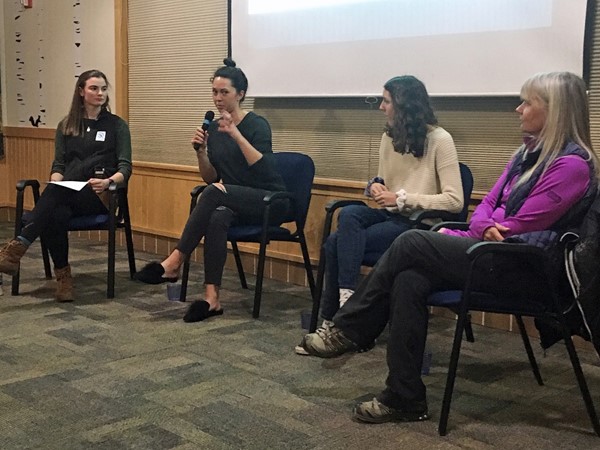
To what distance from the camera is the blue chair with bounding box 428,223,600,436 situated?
2.04 m

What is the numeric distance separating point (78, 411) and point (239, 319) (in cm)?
116

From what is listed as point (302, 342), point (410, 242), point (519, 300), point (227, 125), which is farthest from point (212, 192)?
point (519, 300)

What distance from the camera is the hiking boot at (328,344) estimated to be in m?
2.67

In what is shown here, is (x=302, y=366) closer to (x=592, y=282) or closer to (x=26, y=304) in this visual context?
(x=592, y=282)

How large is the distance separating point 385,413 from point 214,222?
1.37 m

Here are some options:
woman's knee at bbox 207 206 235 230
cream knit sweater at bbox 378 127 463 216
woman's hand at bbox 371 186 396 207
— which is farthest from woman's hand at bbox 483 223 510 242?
woman's knee at bbox 207 206 235 230

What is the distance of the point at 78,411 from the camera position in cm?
219

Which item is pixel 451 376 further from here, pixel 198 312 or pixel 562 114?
pixel 198 312

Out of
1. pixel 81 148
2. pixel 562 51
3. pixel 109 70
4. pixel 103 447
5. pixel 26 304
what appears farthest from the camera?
pixel 109 70

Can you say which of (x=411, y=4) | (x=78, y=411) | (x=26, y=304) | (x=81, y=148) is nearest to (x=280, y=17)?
(x=411, y=4)

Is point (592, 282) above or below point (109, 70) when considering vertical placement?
below

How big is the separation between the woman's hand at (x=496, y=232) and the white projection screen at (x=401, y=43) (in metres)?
0.99

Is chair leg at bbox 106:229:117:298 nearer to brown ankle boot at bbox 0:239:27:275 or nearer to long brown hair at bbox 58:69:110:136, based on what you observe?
brown ankle boot at bbox 0:239:27:275

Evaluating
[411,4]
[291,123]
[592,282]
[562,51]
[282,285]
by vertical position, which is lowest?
[282,285]
